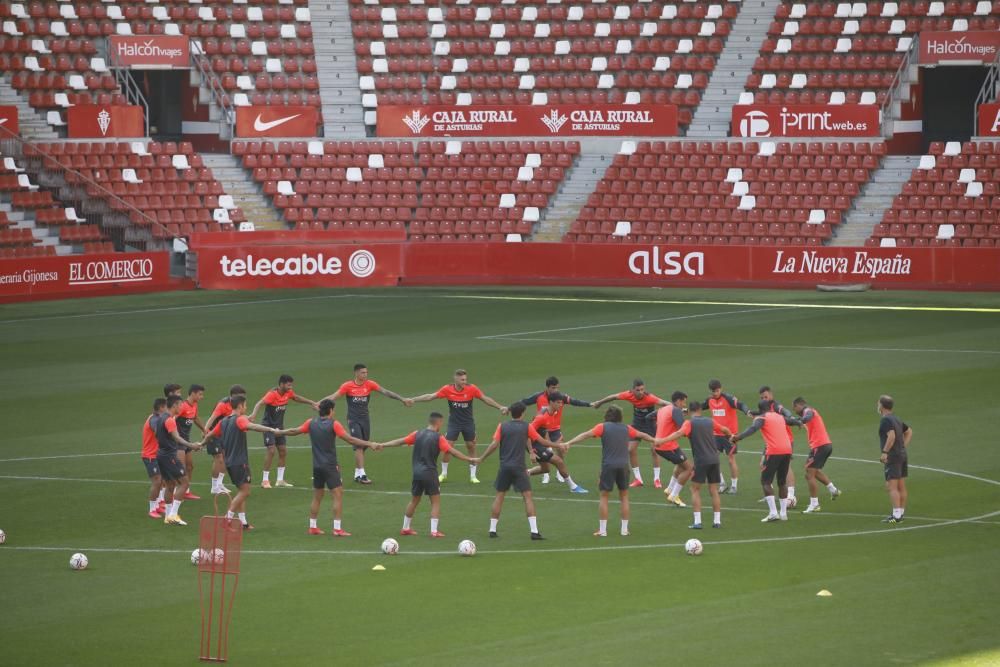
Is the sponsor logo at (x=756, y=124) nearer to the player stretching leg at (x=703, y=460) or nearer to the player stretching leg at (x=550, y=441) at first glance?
the player stretching leg at (x=550, y=441)

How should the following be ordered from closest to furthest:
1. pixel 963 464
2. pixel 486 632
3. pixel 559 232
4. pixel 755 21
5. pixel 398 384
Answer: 1. pixel 486 632
2. pixel 963 464
3. pixel 398 384
4. pixel 559 232
5. pixel 755 21

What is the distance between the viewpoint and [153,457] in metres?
23.1

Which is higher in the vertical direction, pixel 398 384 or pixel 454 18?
pixel 454 18

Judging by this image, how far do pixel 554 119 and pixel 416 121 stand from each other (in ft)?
17.1

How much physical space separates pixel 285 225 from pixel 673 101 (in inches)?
599

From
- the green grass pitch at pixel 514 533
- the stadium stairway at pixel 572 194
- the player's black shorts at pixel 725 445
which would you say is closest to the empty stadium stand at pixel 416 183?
the stadium stairway at pixel 572 194

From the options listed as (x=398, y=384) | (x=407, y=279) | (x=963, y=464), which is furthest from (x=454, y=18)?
(x=963, y=464)

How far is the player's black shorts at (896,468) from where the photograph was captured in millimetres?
22359

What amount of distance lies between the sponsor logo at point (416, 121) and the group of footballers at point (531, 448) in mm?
36458

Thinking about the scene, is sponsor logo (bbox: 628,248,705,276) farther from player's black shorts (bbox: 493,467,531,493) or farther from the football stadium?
player's black shorts (bbox: 493,467,531,493)

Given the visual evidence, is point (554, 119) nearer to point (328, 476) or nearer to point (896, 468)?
point (896, 468)

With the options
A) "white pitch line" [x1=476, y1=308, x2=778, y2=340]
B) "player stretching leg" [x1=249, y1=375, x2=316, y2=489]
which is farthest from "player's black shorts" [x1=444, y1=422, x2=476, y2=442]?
"white pitch line" [x1=476, y1=308, x2=778, y2=340]

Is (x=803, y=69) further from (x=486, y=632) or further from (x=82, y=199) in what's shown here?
(x=486, y=632)

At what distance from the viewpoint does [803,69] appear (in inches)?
2363
